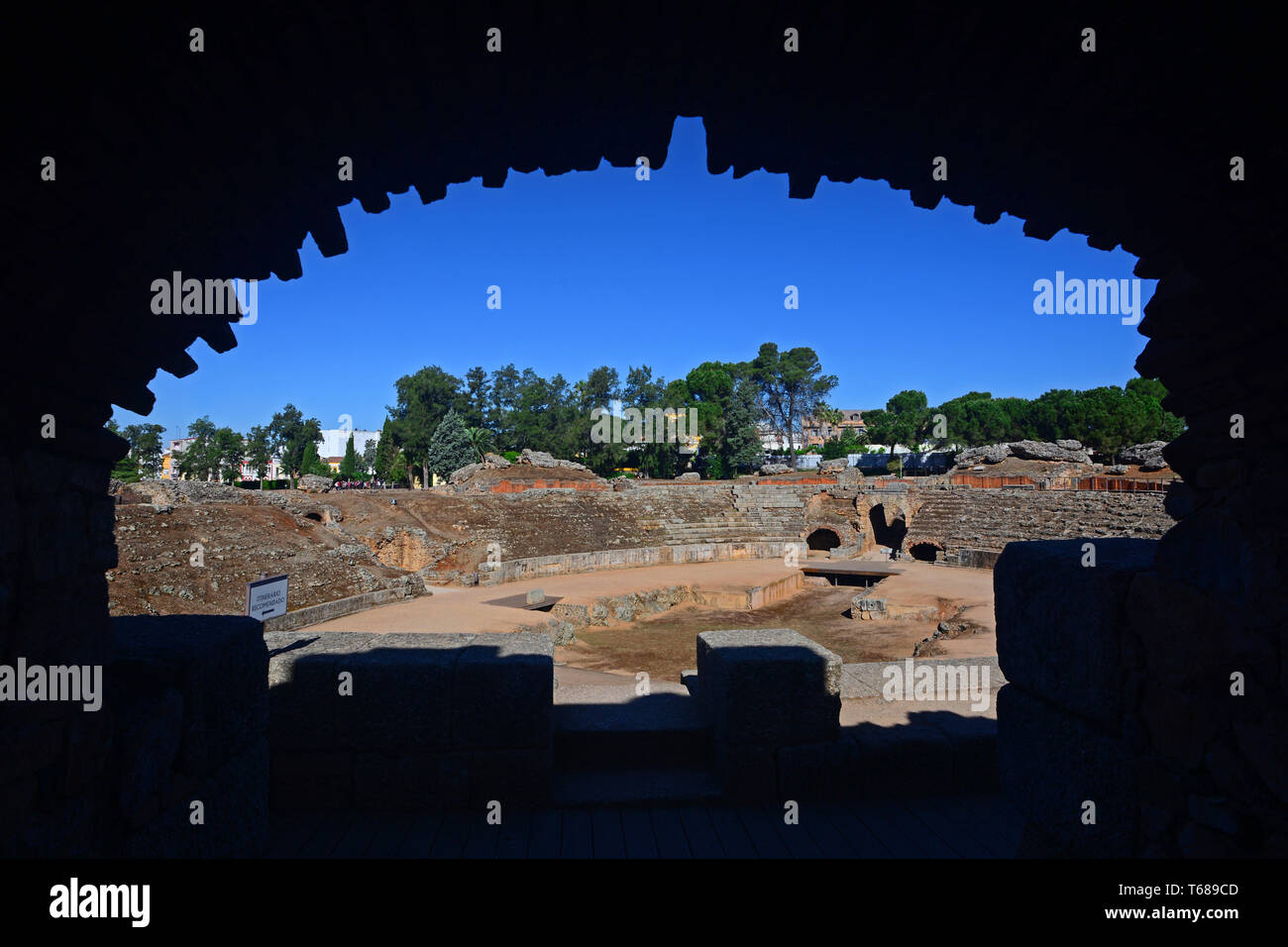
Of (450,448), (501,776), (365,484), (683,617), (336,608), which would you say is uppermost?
(450,448)

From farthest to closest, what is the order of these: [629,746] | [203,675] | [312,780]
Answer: [629,746] < [312,780] < [203,675]

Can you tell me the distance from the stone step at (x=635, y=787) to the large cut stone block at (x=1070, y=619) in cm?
186

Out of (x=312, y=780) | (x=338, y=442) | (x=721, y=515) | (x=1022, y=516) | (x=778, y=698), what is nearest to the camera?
(x=312, y=780)

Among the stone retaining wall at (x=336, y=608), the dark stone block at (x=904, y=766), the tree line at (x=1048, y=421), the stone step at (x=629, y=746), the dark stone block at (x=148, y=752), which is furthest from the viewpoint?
the tree line at (x=1048, y=421)

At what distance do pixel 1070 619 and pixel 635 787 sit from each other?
254 centimetres

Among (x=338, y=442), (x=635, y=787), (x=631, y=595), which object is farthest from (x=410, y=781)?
(x=338, y=442)

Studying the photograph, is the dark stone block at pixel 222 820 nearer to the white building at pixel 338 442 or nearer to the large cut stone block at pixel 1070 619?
the large cut stone block at pixel 1070 619

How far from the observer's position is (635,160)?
9.24 ft

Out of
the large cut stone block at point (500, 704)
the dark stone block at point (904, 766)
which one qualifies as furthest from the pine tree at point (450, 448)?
the dark stone block at point (904, 766)

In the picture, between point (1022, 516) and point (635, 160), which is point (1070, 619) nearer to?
point (635, 160)

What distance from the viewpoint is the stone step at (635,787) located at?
12.6 ft

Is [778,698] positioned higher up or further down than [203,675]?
further down
